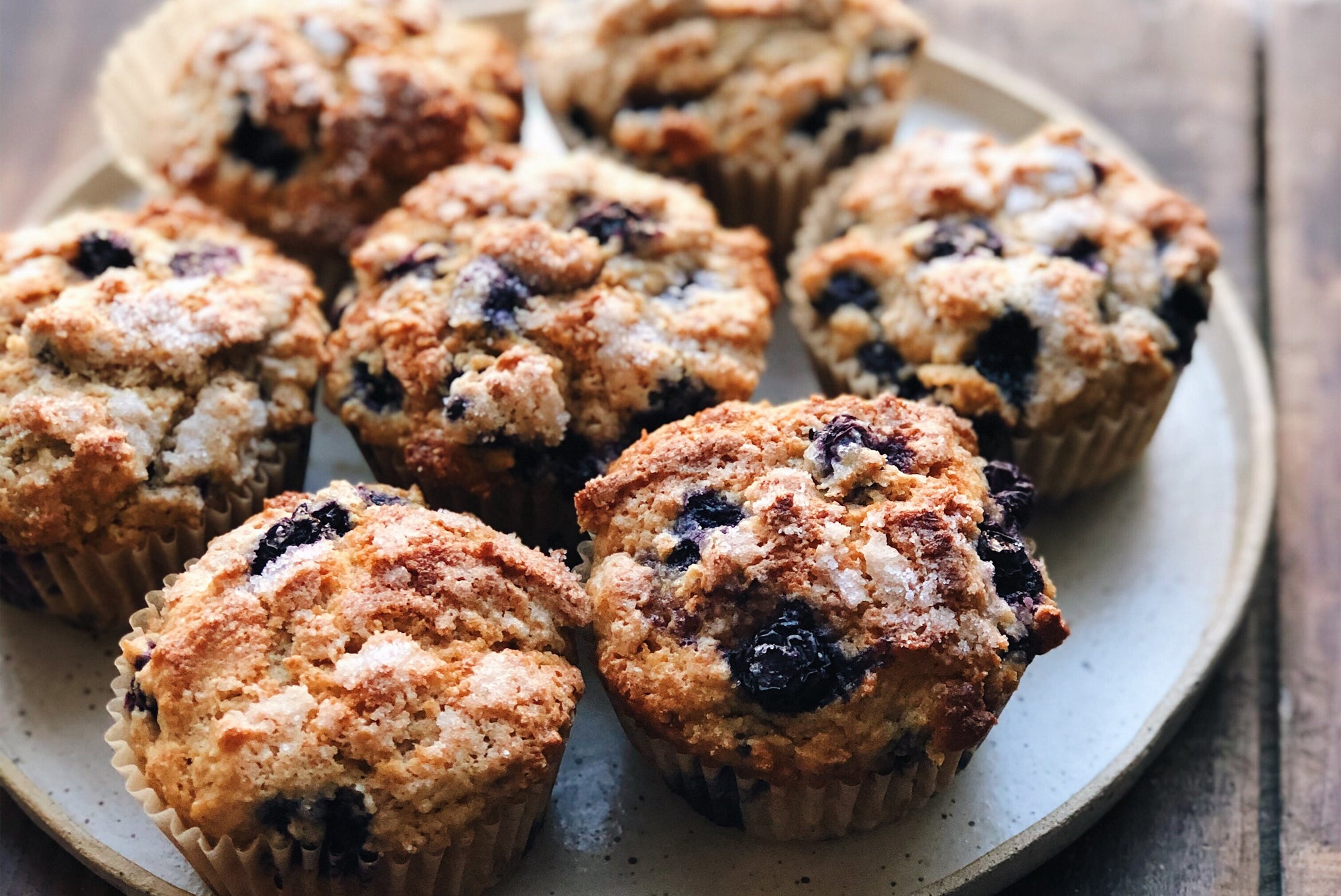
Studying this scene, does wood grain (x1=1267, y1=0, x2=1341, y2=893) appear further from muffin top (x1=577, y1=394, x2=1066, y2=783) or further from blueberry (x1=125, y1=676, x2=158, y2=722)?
blueberry (x1=125, y1=676, x2=158, y2=722)

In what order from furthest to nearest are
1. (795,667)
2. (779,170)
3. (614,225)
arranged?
(779,170)
(614,225)
(795,667)

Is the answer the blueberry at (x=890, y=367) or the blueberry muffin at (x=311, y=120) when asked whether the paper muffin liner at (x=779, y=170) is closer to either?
the blueberry muffin at (x=311, y=120)

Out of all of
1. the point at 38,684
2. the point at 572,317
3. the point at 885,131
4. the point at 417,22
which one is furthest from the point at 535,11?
the point at 38,684

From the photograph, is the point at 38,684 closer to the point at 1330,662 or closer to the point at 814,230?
the point at 814,230

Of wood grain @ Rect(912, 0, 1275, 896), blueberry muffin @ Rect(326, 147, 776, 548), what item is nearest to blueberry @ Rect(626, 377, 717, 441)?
blueberry muffin @ Rect(326, 147, 776, 548)

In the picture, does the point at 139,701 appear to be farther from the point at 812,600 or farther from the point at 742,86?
the point at 742,86

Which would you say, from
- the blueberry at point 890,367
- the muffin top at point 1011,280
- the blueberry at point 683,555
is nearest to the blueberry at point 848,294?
the muffin top at point 1011,280

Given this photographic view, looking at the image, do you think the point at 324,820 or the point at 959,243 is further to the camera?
the point at 959,243

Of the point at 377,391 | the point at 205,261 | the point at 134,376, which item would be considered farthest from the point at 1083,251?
the point at 134,376

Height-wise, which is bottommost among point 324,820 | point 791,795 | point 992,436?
point 791,795
